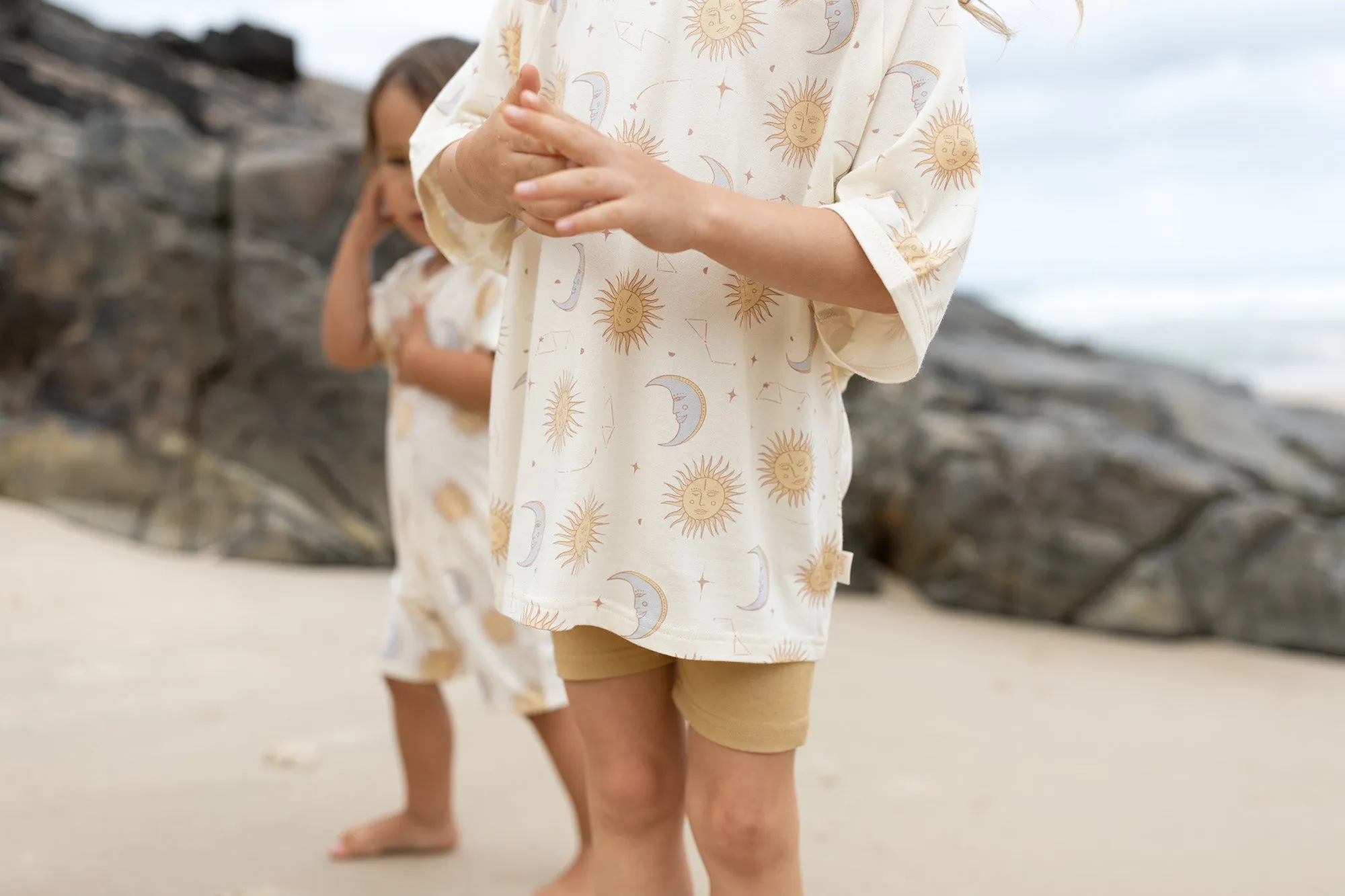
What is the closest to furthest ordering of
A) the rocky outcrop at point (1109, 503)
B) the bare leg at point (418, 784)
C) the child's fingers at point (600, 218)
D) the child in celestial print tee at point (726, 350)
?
the child's fingers at point (600, 218) → the child in celestial print tee at point (726, 350) → the bare leg at point (418, 784) → the rocky outcrop at point (1109, 503)

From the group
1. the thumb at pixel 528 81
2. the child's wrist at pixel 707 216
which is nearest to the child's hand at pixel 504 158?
the thumb at pixel 528 81

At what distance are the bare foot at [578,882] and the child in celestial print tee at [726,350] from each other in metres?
0.61

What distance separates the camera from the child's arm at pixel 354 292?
184 cm

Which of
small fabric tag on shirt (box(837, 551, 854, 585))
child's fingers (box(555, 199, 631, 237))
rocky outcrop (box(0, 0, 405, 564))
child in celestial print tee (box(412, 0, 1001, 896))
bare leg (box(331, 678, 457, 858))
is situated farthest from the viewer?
rocky outcrop (box(0, 0, 405, 564))

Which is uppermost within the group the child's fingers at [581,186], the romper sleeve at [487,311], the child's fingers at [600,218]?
the child's fingers at [581,186]

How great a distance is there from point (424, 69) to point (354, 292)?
361 mm

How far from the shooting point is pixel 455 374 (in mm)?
1674

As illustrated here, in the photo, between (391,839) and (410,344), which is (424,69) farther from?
(391,839)

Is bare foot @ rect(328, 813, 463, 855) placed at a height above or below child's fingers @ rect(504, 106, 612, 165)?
below

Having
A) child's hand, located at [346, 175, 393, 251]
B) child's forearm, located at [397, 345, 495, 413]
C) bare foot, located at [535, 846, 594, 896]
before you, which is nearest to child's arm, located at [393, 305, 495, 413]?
child's forearm, located at [397, 345, 495, 413]

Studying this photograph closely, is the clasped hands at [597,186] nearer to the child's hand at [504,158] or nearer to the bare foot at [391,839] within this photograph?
the child's hand at [504,158]

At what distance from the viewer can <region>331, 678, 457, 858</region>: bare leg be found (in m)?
1.82

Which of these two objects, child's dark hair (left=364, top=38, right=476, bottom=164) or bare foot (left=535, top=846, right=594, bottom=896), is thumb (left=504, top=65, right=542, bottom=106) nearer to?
child's dark hair (left=364, top=38, right=476, bottom=164)

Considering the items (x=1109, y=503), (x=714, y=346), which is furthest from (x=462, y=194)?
(x=1109, y=503)
